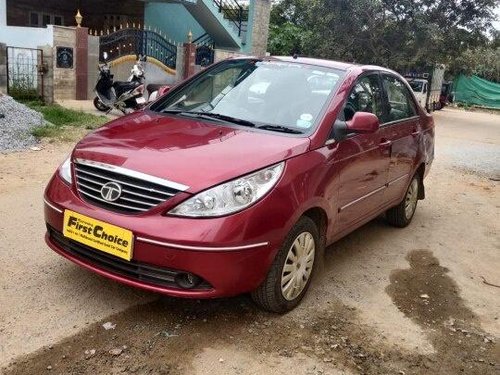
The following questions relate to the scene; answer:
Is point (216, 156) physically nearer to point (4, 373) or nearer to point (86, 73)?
point (4, 373)

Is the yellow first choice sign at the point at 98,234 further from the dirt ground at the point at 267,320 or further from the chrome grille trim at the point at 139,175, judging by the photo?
the dirt ground at the point at 267,320

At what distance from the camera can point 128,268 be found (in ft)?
9.57

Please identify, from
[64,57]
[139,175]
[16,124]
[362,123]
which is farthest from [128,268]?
[64,57]

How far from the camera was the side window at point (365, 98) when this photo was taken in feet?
12.9

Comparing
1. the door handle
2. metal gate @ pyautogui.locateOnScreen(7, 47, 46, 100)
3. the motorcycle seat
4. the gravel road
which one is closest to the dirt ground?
the door handle

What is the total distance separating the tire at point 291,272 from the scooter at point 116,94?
8.26 metres

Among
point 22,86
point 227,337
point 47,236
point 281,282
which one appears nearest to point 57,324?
point 47,236

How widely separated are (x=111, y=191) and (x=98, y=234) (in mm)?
253

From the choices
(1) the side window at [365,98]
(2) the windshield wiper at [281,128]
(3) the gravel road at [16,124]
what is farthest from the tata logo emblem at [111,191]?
(3) the gravel road at [16,124]

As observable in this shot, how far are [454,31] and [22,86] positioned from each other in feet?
50.1

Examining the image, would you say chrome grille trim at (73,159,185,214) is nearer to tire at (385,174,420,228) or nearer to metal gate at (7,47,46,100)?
tire at (385,174,420,228)

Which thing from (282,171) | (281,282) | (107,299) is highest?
(282,171)

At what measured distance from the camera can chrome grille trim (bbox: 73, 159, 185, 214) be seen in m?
2.81

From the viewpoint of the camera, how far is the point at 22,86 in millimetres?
10555
